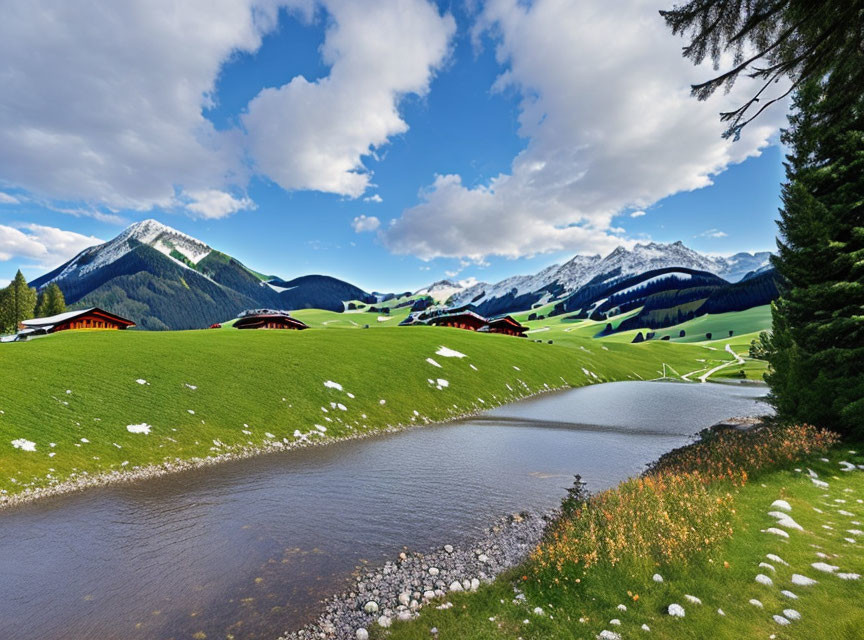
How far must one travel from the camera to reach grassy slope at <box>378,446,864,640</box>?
8.84 metres

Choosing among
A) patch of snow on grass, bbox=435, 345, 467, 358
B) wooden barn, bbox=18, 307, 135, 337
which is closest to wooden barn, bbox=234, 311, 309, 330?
wooden barn, bbox=18, 307, 135, 337

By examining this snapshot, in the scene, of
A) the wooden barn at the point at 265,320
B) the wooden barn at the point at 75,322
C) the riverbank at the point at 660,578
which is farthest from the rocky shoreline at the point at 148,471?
the wooden barn at the point at 75,322

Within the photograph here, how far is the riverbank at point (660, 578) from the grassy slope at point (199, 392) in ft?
68.6

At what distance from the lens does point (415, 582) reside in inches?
519

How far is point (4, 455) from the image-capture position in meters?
21.1

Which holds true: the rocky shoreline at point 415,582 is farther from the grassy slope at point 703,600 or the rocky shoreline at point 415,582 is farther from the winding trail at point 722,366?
the winding trail at point 722,366

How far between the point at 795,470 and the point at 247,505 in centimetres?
2793

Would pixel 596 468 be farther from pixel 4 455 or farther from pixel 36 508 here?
pixel 4 455

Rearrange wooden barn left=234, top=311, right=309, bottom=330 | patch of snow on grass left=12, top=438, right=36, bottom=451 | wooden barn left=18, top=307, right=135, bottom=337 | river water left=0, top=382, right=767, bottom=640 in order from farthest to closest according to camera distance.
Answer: wooden barn left=234, top=311, right=309, bottom=330
wooden barn left=18, top=307, right=135, bottom=337
patch of snow on grass left=12, top=438, right=36, bottom=451
river water left=0, top=382, right=767, bottom=640

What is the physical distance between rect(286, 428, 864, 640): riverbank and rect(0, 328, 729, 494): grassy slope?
20903mm

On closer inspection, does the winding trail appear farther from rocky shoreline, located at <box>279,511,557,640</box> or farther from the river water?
rocky shoreline, located at <box>279,511,557,640</box>

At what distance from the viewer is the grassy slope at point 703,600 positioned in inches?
348

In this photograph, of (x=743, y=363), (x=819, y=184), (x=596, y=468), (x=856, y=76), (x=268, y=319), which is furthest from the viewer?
(x=743, y=363)

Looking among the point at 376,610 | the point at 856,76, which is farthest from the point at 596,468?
the point at 856,76
